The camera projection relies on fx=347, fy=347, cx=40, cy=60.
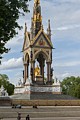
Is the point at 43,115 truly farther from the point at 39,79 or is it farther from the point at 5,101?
the point at 39,79

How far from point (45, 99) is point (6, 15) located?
47.3 metres

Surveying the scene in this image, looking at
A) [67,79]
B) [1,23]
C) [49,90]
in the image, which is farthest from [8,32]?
[67,79]

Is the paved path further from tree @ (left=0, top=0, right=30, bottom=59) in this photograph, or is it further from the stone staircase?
the stone staircase

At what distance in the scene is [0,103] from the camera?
56062 millimetres

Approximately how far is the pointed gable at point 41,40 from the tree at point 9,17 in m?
54.7

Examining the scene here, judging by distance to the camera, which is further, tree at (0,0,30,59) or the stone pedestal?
the stone pedestal

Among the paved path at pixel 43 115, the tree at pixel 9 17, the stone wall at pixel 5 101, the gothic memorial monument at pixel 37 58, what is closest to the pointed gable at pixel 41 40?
the gothic memorial monument at pixel 37 58

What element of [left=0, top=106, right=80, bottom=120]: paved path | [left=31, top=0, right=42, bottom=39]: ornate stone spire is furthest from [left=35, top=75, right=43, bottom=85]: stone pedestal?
[left=0, top=106, right=80, bottom=120]: paved path

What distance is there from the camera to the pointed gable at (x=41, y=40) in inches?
2837

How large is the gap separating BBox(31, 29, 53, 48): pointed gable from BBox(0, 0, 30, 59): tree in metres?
54.7

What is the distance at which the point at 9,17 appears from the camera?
16.7m

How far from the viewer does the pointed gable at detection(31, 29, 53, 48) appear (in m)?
72.1

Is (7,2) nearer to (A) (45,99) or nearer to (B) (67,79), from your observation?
(A) (45,99)

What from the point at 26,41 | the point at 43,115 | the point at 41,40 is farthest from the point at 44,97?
the point at 43,115
